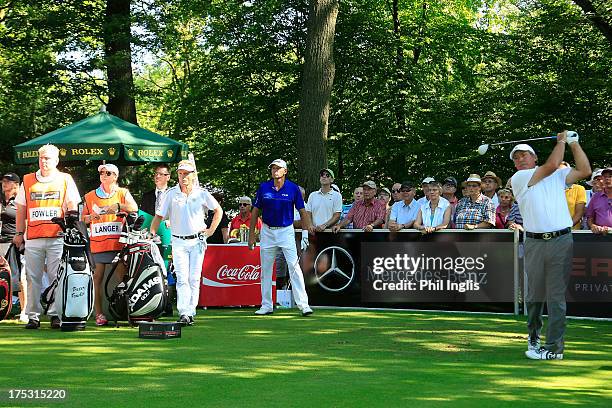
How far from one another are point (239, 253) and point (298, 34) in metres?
13.6

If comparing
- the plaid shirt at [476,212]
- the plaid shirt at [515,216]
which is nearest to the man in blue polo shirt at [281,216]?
the plaid shirt at [476,212]

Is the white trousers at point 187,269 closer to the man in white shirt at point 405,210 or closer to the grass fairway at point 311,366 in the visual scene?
the grass fairway at point 311,366

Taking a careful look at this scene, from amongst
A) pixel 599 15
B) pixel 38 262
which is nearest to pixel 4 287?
pixel 38 262

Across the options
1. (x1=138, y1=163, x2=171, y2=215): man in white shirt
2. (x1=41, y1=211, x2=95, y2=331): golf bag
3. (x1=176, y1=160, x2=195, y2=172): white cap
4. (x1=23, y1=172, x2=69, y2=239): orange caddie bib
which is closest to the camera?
(x1=41, y1=211, x2=95, y2=331): golf bag

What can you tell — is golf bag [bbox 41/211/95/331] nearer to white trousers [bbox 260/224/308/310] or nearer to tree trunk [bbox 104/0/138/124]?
white trousers [bbox 260/224/308/310]

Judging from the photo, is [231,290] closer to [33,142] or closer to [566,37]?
[33,142]

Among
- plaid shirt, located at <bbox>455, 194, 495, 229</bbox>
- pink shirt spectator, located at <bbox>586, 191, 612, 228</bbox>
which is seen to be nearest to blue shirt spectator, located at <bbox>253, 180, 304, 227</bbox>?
plaid shirt, located at <bbox>455, 194, 495, 229</bbox>

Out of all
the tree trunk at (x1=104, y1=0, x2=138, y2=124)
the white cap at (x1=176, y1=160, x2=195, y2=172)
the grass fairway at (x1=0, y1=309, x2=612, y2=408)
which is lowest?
the grass fairway at (x1=0, y1=309, x2=612, y2=408)

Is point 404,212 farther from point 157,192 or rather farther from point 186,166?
point 186,166

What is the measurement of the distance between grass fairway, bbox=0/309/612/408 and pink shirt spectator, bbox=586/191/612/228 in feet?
4.98

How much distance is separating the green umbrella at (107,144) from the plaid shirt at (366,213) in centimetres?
381

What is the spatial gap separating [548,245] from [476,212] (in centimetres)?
528

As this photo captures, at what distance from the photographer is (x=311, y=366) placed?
934cm

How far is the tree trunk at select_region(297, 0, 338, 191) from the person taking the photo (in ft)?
64.1
